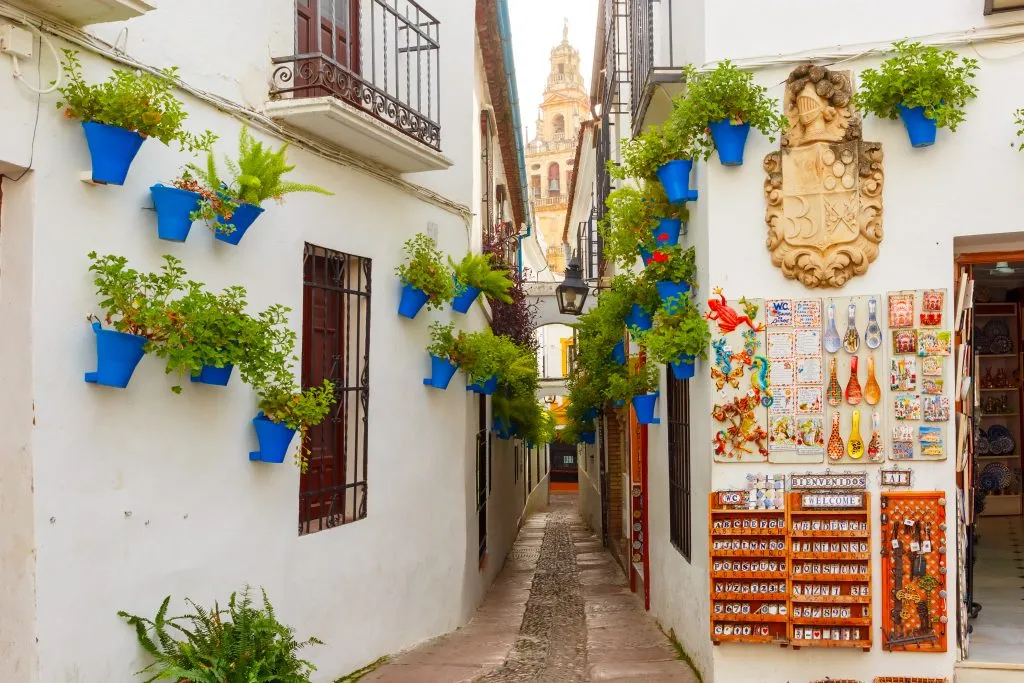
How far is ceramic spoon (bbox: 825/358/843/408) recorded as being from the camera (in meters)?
5.80

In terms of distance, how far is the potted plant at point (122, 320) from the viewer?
427 cm

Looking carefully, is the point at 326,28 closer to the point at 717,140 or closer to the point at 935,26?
the point at 717,140

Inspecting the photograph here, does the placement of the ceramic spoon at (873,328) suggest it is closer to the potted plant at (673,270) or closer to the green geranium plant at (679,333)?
the green geranium plant at (679,333)

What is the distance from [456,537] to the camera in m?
8.91

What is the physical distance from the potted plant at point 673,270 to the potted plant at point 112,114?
3.47 meters

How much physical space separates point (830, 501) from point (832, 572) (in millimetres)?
429

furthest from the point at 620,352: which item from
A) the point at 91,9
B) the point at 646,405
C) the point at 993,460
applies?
the point at 91,9

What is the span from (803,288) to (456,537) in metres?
4.44

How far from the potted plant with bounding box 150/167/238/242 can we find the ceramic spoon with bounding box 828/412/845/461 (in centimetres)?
385

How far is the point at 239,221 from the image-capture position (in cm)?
519

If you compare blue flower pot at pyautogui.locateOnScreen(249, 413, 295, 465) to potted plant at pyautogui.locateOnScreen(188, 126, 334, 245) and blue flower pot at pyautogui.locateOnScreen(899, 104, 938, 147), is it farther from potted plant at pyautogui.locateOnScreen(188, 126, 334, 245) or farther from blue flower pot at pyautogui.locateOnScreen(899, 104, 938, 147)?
blue flower pot at pyautogui.locateOnScreen(899, 104, 938, 147)

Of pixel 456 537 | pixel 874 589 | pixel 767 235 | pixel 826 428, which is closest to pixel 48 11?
pixel 767 235

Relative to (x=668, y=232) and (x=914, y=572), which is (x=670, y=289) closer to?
(x=668, y=232)

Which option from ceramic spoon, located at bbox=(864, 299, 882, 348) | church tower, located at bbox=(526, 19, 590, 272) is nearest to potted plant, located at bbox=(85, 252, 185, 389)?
ceramic spoon, located at bbox=(864, 299, 882, 348)
